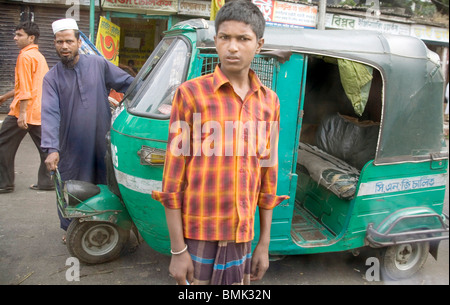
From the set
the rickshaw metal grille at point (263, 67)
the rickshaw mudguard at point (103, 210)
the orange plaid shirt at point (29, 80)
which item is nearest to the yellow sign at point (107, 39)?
the orange plaid shirt at point (29, 80)

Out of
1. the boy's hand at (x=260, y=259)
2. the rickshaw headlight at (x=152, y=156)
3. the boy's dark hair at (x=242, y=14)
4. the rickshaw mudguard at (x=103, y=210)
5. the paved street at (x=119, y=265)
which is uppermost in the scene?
the boy's dark hair at (x=242, y=14)

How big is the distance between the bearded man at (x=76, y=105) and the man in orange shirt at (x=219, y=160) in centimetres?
191

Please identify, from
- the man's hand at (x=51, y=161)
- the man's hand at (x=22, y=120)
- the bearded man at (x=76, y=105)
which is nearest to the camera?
the man's hand at (x=51, y=161)

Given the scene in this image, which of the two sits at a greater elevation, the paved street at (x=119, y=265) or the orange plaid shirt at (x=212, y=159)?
the orange plaid shirt at (x=212, y=159)

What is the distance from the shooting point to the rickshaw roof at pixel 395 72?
8.98 ft

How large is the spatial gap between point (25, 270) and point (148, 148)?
1504 millimetres

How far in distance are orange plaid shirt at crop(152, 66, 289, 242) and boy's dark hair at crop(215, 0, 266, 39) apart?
0.72ft

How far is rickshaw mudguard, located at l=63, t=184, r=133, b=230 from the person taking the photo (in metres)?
2.94

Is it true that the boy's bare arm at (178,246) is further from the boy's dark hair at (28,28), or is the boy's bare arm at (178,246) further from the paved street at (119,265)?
the boy's dark hair at (28,28)

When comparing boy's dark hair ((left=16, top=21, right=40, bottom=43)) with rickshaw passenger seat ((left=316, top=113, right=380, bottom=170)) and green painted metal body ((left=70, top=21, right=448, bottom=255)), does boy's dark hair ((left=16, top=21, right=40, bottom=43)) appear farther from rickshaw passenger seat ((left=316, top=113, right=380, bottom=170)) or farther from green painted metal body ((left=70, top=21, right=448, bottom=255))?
rickshaw passenger seat ((left=316, top=113, right=380, bottom=170))

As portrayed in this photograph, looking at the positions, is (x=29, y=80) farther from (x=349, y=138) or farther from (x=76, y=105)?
(x=349, y=138)

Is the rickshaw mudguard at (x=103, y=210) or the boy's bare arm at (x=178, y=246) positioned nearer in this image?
the boy's bare arm at (x=178, y=246)

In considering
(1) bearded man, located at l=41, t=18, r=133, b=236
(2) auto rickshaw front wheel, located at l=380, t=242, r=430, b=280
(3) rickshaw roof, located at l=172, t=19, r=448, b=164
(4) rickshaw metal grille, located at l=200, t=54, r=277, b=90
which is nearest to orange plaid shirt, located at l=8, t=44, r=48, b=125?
(1) bearded man, located at l=41, t=18, r=133, b=236

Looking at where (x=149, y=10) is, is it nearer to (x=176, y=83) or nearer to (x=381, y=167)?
(x=176, y=83)
